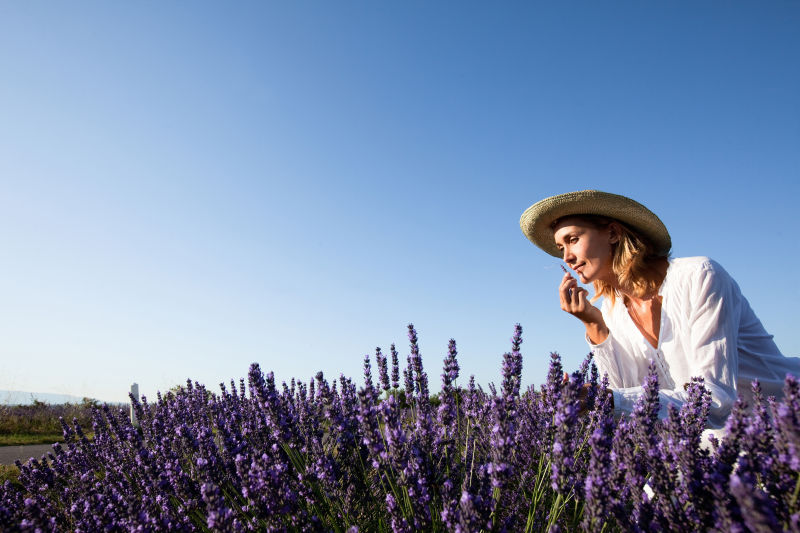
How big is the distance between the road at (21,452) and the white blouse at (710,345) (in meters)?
7.09

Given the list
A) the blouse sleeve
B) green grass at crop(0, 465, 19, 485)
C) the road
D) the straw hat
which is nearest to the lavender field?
the blouse sleeve

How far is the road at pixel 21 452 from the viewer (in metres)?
5.55

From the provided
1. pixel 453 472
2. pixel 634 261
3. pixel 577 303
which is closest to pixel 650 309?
pixel 634 261

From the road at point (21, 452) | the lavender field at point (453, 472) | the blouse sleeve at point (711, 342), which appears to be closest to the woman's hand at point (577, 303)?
the lavender field at point (453, 472)

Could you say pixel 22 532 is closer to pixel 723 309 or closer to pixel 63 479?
pixel 63 479

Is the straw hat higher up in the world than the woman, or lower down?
higher up

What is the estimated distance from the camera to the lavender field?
3.64 feet

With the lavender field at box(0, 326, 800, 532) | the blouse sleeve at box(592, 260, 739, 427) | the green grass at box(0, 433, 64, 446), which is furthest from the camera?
the green grass at box(0, 433, 64, 446)

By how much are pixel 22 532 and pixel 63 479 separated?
2645 millimetres

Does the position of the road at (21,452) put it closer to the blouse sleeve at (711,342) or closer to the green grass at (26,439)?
the green grass at (26,439)

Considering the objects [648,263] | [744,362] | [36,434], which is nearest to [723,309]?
[744,362]

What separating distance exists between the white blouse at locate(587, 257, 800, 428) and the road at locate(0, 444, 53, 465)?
7.09 meters

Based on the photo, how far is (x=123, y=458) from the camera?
11.1 feet

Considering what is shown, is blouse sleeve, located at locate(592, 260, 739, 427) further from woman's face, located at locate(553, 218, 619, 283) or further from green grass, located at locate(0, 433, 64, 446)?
green grass, located at locate(0, 433, 64, 446)
